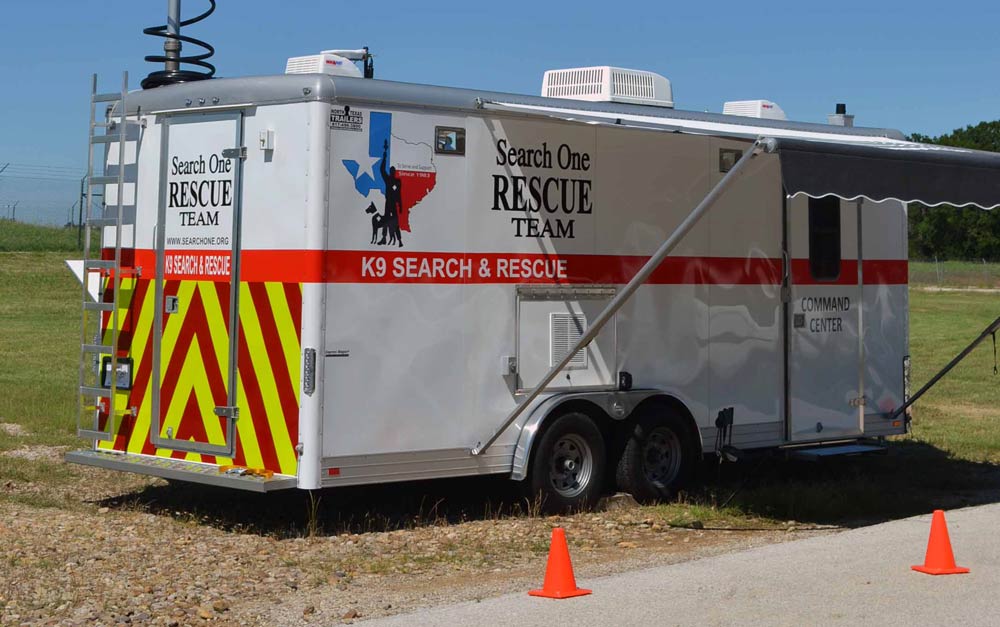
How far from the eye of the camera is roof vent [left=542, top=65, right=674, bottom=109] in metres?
11.1

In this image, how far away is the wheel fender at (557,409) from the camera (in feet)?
32.3

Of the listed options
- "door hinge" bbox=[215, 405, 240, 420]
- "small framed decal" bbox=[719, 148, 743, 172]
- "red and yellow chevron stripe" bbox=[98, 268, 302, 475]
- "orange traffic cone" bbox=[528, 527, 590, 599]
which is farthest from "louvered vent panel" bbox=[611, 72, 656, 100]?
"orange traffic cone" bbox=[528, 527, 590, 599]

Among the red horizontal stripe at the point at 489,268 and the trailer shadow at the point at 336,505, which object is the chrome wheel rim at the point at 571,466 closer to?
the trailer shadow at the point at 336,505

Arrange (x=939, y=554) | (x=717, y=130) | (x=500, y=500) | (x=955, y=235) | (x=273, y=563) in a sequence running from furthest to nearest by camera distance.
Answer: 1. (x=955, y=235)
2. (x=500, y=500)
3. (x=717, y=130)
4. (x=273, y=563)
5. (x=939, y=554)

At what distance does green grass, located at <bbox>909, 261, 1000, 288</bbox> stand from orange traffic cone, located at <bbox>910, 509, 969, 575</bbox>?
51.1 meters

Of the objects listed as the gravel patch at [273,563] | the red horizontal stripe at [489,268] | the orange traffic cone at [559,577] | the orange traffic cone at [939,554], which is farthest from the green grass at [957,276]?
the orange traffic cone at [559,577]

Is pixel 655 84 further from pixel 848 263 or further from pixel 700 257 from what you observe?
pixel 848 263

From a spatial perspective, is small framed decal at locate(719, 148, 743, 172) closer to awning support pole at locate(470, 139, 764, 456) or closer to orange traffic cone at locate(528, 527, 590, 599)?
awning support pole at locate(470, 139, 764, 456)

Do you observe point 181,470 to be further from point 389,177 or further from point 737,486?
point 737,486

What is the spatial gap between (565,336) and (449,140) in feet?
5.55

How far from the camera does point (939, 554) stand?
8.06 meters

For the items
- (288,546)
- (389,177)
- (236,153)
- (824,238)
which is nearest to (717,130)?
(389,177)

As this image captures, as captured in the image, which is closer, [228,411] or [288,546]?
[288,546]

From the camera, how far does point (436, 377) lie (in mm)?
9586
